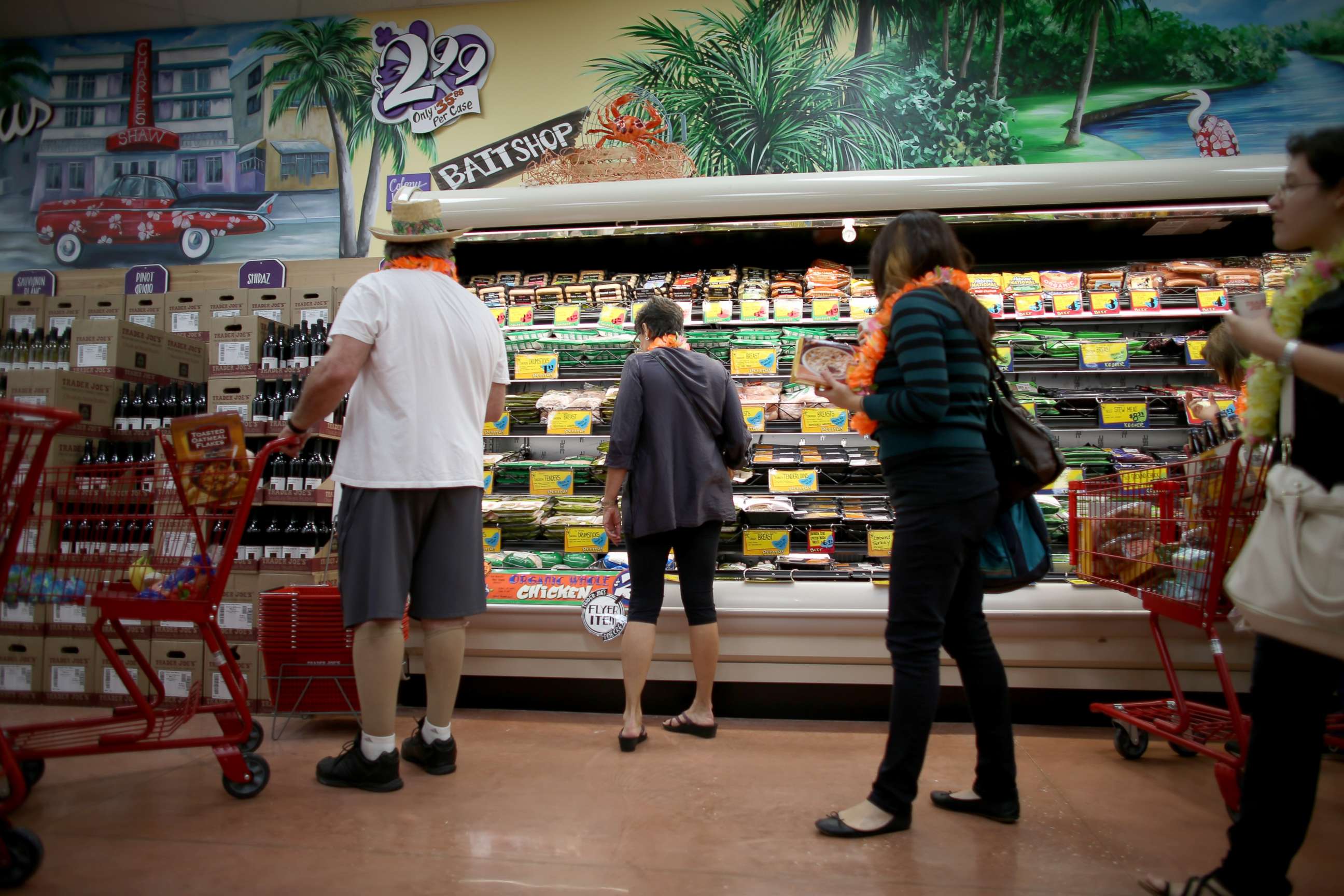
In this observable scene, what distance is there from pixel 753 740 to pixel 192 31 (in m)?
6.31

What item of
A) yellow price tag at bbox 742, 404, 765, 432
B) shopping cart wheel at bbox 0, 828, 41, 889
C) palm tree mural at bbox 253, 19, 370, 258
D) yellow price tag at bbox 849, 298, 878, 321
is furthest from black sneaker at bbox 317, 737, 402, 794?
palm tree mural at bbox 253, 19, 370, 258

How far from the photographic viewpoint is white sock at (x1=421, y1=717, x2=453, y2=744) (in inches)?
106

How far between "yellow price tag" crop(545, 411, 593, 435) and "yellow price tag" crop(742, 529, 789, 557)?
37.8 inches

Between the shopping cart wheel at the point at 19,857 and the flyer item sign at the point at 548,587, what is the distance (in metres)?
1.85

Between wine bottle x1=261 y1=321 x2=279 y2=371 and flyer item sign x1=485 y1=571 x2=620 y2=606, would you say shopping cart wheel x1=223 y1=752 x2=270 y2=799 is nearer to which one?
flyer item sign x1=485 y1=571 x2=620 y2=606

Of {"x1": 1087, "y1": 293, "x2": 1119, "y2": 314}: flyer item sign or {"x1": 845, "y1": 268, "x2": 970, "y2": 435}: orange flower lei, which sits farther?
{"x1": 1087, "y1": 293, "x2": 1119, "y2": 314}: flyer item sign

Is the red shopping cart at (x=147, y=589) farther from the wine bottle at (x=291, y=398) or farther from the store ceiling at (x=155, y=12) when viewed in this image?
the store ceiling at (x=155, y=12)

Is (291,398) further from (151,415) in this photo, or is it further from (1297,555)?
(1297,555)

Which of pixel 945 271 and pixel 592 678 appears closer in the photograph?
pixel 945 271

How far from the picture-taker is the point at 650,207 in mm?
3996

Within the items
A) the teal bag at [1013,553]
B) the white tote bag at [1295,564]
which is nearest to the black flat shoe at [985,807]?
the teal bag at [1013,553]

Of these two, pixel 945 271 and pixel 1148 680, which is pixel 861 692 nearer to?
pixel 1148 680

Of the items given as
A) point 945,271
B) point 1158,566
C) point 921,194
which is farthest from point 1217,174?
point 945,271

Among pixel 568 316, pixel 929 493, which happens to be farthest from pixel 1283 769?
pixel 568 316
